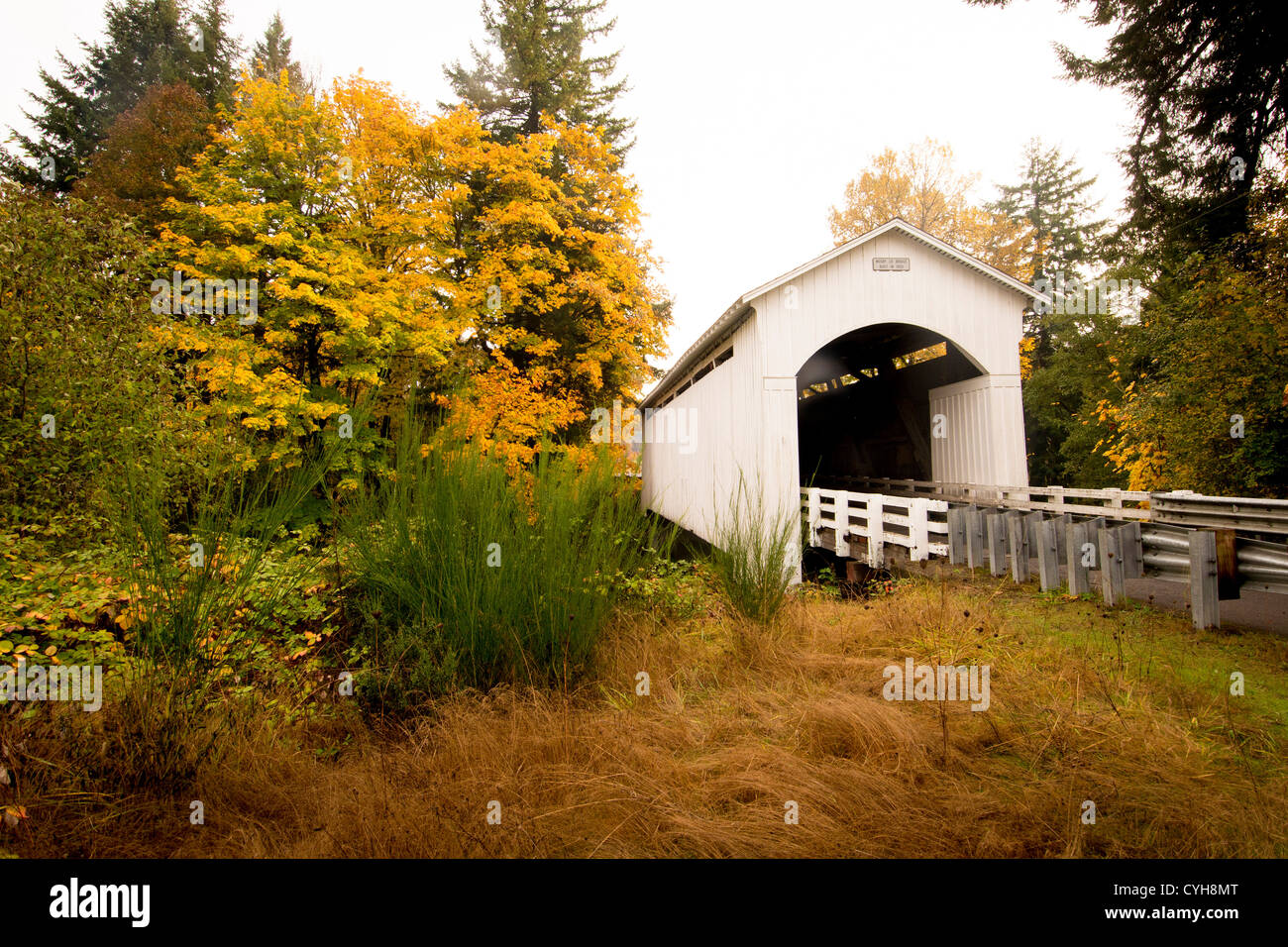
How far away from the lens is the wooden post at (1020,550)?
269 inches

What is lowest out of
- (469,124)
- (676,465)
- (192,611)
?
(192,611)

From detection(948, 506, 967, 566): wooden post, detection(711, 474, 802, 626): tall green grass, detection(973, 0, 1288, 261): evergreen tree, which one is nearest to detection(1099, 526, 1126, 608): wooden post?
detection(948, 506, 967, 566): wooden post

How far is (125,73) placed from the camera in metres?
19.4

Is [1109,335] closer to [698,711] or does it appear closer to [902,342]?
[902,342]

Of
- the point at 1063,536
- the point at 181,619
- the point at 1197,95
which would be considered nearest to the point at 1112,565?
the point at 1063,536

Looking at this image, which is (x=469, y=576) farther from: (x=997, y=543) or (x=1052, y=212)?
(x=1052, y=212)

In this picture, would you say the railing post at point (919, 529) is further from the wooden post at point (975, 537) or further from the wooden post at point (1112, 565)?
the wooden post at point (1112, 565)

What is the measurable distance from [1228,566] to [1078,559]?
1222 mm

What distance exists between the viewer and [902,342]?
13211mm

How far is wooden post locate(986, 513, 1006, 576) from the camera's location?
7039 millimetres

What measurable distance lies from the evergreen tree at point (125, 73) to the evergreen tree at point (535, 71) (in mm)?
6732

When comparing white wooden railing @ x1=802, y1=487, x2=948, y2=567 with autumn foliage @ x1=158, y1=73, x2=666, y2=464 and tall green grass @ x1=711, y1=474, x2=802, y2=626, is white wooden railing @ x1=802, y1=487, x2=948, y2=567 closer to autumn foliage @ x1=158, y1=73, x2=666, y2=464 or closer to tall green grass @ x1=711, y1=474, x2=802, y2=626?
tall green grass @ x1=711, y1=474, x2=802, y2=626
